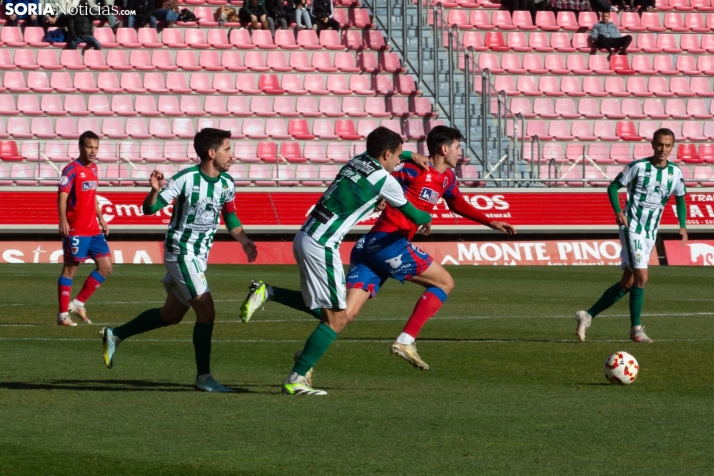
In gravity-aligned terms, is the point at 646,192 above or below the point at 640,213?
above

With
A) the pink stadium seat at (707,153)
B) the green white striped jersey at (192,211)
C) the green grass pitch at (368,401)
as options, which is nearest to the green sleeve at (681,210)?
the green grass pitch at (368,401)

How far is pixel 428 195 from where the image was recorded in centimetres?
978

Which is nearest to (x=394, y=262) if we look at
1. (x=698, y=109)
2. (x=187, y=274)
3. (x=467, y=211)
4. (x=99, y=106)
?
(x=467, y=211)

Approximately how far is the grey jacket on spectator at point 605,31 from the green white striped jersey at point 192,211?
2334 centimetres

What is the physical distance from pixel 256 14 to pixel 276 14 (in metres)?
0.50

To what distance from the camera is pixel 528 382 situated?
Result: 8680 millimetres

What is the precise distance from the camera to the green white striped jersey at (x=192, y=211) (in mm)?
8242

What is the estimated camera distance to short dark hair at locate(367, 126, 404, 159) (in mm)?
7926

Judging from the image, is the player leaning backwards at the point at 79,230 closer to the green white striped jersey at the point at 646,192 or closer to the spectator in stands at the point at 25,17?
the green white striped jersey at the point at 646,192

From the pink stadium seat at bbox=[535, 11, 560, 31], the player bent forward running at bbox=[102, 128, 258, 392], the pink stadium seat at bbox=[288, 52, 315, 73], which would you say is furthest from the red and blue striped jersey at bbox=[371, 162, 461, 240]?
the pink stadium seat at bbox=[535, 11, 560, 31]

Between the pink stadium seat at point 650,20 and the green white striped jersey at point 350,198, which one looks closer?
the green white striped jersey at point 350,198

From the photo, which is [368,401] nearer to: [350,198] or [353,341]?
[350,198]

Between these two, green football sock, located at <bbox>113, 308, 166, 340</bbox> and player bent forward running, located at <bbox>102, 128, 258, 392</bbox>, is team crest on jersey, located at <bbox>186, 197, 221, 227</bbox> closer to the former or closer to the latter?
player bent forward running, located at <bbox>102, 128, 258, 392</bbox>

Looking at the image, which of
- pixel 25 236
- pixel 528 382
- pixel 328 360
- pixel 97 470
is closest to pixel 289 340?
pixel 328 360
